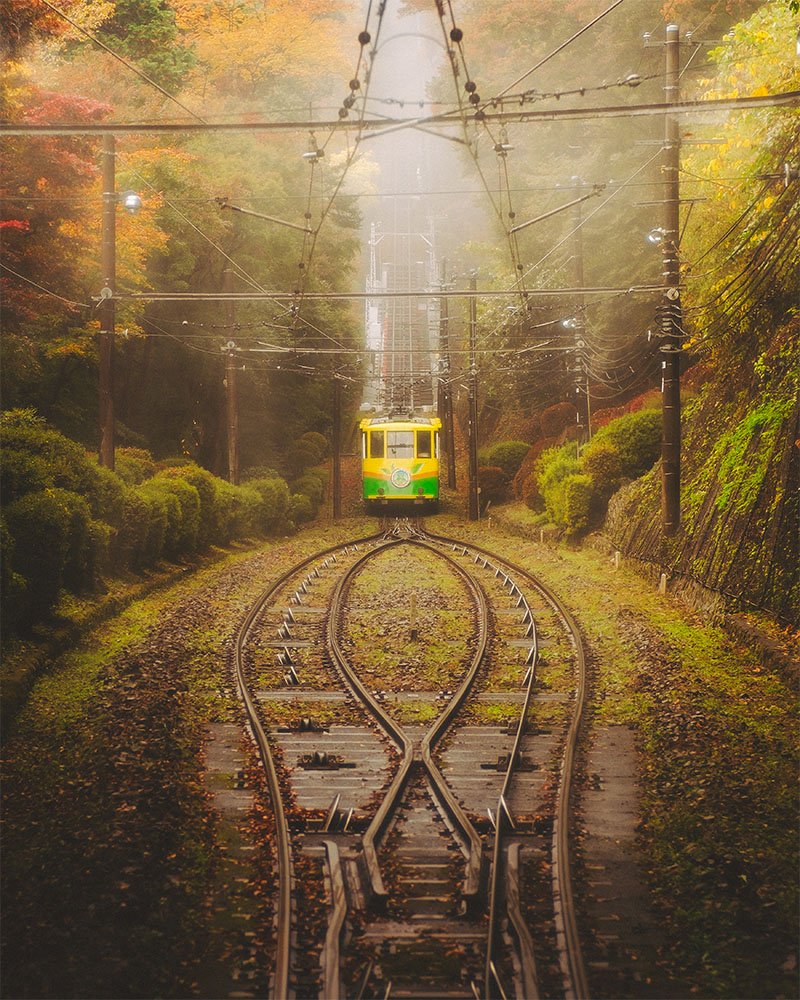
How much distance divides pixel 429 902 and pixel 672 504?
11.9 meters

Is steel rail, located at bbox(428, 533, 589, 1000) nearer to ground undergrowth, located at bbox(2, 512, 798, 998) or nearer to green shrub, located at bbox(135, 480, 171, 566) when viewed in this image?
ground undergrowth, located at bbox(2, 512, 798, 998)

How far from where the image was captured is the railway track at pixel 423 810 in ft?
15.7

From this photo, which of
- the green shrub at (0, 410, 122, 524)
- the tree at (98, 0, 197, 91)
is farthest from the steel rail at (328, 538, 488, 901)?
the tree at (98, 0, 197, 91)

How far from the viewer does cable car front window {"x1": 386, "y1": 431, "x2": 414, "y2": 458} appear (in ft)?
97.2

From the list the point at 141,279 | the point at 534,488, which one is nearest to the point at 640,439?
the point at 534,488

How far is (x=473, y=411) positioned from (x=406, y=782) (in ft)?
74.4

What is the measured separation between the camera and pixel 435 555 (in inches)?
883

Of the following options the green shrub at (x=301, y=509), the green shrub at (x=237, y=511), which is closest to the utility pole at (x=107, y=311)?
the green shrub at (x=237, y=511)

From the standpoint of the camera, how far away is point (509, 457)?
35625 mm

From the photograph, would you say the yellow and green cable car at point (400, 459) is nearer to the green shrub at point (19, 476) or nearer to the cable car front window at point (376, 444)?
the cable car front window at point (376, 444)

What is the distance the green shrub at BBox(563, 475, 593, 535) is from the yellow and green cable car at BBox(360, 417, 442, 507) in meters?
7.64

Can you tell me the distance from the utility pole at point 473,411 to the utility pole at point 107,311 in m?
11.7

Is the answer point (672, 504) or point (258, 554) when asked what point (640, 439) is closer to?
point (672, 504)

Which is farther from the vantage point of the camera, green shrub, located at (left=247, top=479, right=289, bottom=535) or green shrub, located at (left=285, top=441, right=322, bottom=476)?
green shrub, located at (left=285, top=441, right=322, bottom=476)
